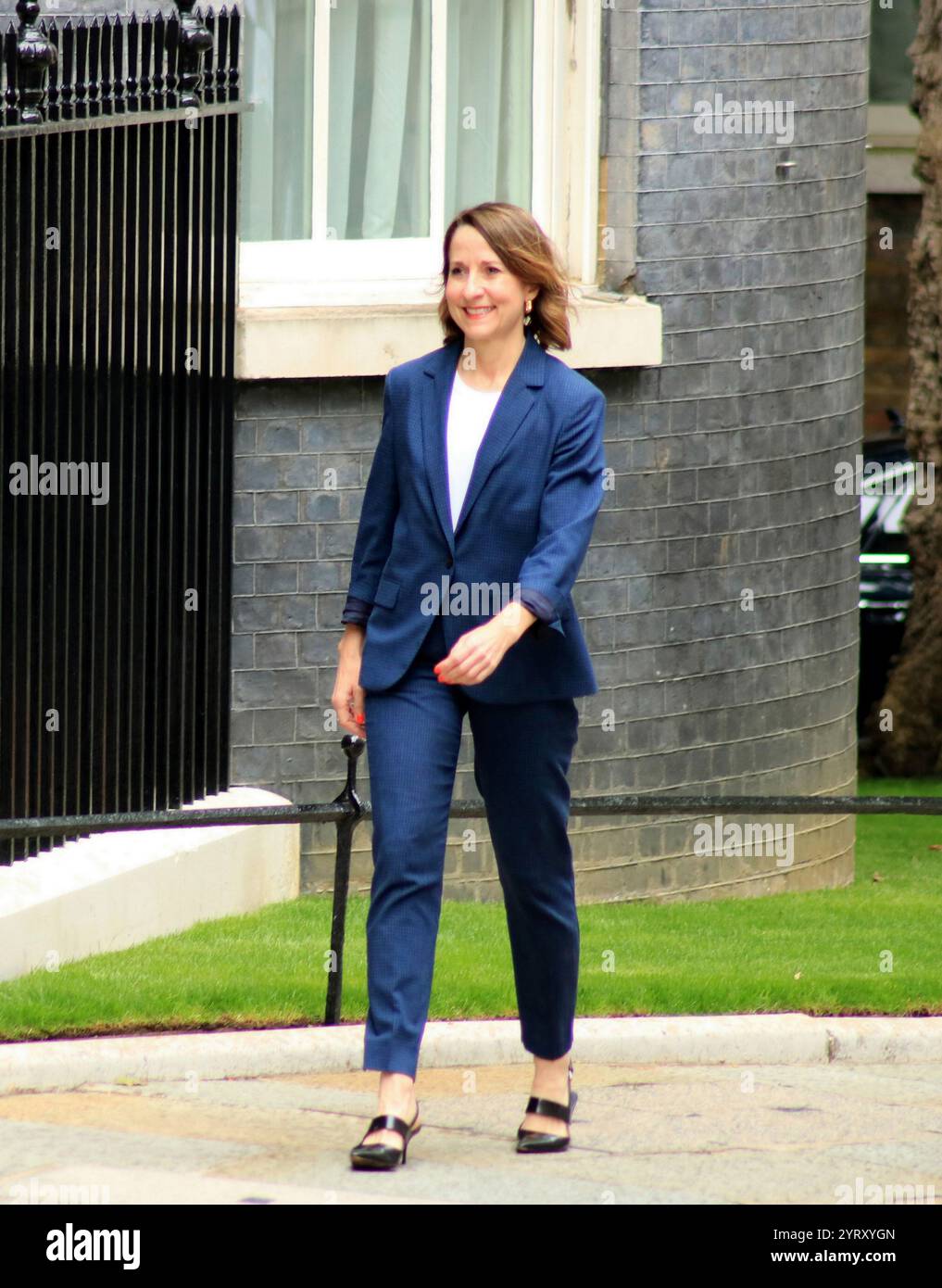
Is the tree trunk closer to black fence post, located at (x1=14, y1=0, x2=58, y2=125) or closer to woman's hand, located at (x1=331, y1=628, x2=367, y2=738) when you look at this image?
black fence post, located at (x1=14, y1=0, x2=58, y2=125)

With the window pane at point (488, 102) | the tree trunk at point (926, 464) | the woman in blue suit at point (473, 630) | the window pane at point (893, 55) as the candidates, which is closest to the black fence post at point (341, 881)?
the woman in blue suit at point (473, 630)

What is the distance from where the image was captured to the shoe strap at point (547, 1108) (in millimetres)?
4980

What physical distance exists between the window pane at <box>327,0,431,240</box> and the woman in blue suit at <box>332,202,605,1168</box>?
3.81 metres

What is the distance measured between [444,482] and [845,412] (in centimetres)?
533

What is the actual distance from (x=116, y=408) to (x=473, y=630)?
9.45 ft

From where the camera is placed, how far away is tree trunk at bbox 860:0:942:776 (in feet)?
46.0

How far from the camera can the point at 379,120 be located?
868 cm

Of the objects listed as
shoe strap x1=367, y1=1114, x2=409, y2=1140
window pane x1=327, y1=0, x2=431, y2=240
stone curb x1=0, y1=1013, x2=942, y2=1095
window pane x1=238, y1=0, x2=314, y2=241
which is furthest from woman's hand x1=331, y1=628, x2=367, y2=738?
window pane x1=327, y1=0, x2=431, y2=240

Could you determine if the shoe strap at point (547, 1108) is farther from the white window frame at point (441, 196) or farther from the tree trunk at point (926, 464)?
the tree trunk at point (926, 464)
